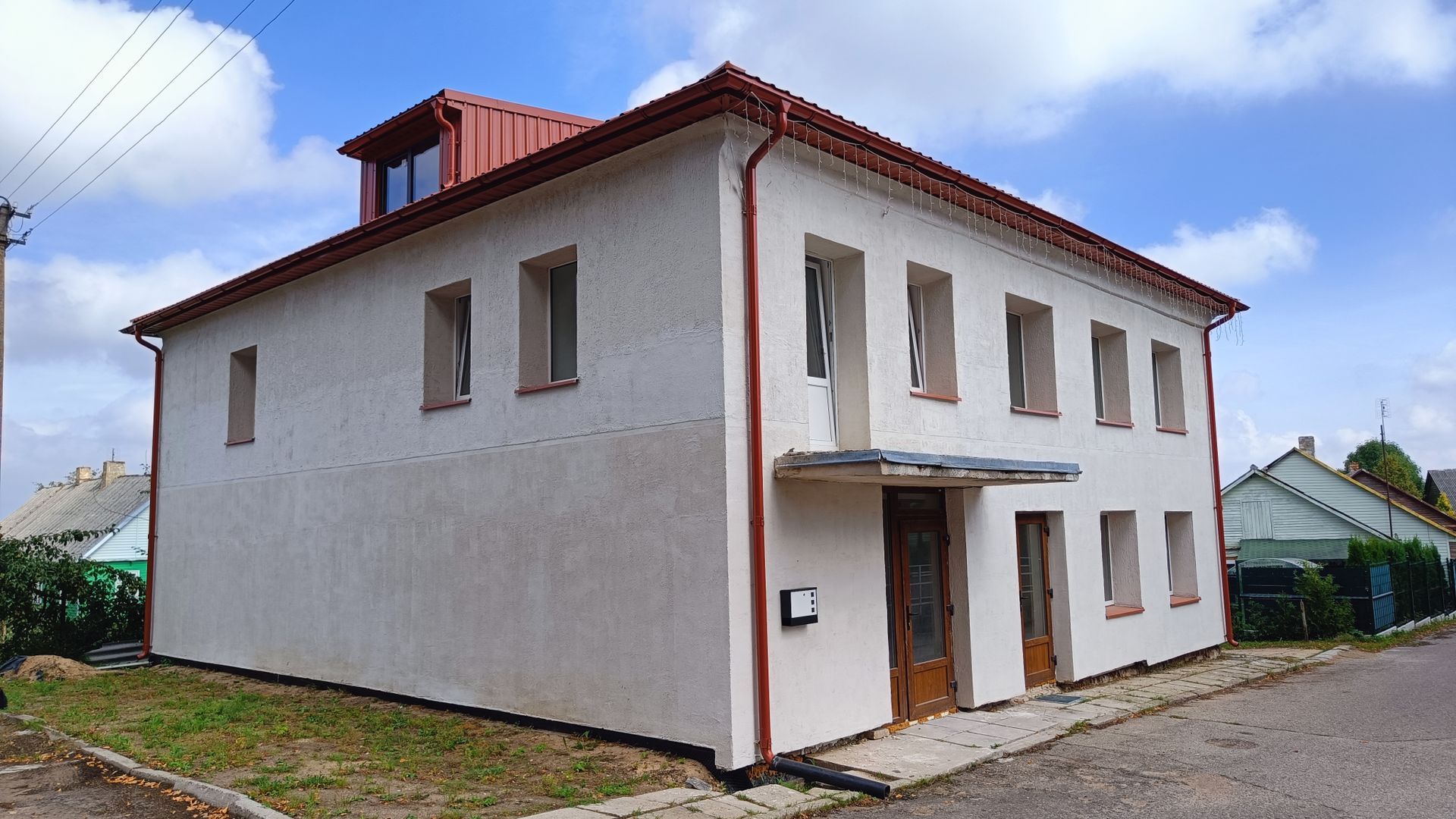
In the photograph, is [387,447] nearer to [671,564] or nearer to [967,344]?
[671,564]

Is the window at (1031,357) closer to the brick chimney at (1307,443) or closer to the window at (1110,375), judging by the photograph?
the window at (1110,375)

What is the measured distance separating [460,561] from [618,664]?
2385 millimetres

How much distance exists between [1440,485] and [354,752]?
71469 millimetres

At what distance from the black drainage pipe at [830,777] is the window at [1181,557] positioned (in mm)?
8935

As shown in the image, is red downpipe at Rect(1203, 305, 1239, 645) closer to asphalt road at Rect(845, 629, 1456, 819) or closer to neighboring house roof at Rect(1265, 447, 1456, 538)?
asphalt road at Rect(845, 629, 1456, 819)

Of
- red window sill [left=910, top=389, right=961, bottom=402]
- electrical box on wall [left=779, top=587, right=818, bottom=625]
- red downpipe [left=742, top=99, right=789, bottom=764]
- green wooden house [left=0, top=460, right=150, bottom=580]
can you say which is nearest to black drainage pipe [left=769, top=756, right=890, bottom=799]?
red downpipe [left=742, top=99, right=789, bottom=764]

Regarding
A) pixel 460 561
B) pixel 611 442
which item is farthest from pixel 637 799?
pixel 460 561

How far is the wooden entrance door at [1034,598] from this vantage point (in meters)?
11.3

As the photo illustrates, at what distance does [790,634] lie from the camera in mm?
8125

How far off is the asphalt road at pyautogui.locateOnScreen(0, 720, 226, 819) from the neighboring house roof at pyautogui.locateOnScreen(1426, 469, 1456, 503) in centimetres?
6976

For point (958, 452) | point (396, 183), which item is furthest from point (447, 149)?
point (958, 452)

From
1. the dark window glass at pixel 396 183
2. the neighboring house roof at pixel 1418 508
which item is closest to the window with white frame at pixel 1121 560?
the dark window glass at pixel 396 183

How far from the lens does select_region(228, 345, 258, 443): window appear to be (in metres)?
13.9

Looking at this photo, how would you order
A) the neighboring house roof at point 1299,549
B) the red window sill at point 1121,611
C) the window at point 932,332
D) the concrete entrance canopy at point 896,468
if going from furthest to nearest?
A: the neighboring house roof at point 1299,549 < the red window sill at point 1121,611 < the window at point 932,332 < the concrete entrance canopy at point 896,468
